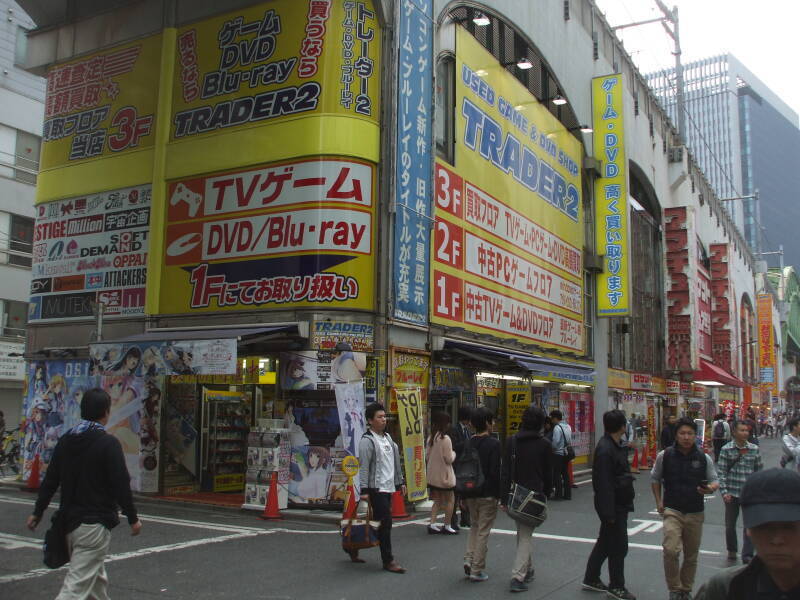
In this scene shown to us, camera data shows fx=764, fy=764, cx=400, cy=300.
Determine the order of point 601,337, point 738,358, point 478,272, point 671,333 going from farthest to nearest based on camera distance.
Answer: point 738,358 < point 671,333 < point 601,337 < point 478,272

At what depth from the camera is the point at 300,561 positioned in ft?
29.1

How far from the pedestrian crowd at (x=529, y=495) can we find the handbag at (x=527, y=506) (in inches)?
0.4

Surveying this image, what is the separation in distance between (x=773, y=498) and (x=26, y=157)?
3227 centimetres

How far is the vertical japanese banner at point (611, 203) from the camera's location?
25188 mm

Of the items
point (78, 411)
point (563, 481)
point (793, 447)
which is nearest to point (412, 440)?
point (563, 481)

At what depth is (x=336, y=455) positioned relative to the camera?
12883 mm

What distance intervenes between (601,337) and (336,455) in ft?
50.4

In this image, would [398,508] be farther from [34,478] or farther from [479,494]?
[34,478]

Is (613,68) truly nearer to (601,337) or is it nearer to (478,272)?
(601,337)

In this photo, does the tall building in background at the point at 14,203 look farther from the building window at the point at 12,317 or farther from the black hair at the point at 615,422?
the black hair at the point at 615,422

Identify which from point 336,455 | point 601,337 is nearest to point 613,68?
point 601,337

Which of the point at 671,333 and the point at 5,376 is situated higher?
the point at 671,333

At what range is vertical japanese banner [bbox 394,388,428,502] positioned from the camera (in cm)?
1327

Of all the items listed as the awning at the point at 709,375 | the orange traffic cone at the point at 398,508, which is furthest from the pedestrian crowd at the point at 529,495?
the awning at the point at 709,375
